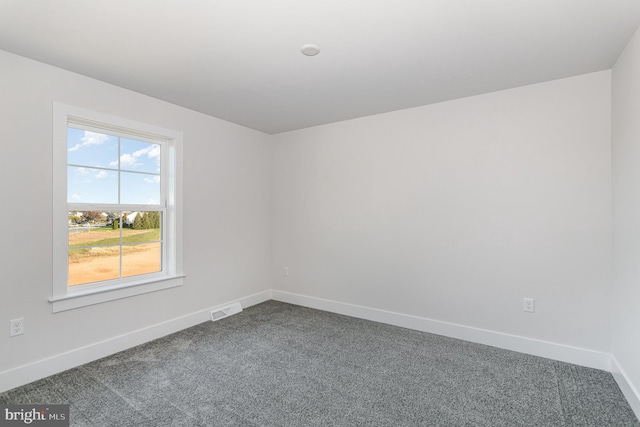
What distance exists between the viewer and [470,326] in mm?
3111

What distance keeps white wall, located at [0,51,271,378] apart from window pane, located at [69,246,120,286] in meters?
0.23

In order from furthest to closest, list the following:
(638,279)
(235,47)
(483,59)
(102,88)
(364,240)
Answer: (364,240), (102,88), (483,59), (235,47), (638,279)

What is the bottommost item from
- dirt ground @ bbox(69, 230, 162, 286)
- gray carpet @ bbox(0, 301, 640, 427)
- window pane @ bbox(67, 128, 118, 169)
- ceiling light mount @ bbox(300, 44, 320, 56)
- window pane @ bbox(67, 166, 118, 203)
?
gray carpet @ bbox(0, 301, 640, 427)

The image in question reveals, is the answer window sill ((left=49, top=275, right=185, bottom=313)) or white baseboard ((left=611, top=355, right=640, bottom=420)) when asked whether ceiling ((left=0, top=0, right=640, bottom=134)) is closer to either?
window sill ((left=49, top=275, right=185, bottom=313))

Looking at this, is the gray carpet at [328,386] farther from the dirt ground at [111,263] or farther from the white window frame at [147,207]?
the dirt ground at [111,263]

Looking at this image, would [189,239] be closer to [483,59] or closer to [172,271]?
[172,271]

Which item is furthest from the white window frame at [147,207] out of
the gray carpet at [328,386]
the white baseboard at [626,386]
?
the white baseboard at [626,386]

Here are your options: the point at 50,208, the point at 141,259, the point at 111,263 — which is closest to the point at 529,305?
the point at 141,259

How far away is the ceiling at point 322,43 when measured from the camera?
1.78 metres

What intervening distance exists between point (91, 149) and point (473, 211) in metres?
3.59

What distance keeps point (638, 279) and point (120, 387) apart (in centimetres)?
355

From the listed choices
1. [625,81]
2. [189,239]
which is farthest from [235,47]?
[625,81]

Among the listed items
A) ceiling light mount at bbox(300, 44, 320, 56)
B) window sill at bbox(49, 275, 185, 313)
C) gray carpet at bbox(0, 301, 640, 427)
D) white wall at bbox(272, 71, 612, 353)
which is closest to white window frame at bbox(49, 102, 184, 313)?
window sill at bbox(49, 275, 185, 313)

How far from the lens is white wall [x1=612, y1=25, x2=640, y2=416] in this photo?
201 centimetres
